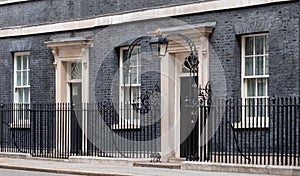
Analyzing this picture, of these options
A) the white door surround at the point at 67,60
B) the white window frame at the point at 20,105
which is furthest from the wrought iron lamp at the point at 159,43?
the white window frame at the point at 20,105

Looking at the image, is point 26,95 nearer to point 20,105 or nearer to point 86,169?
point 20,105

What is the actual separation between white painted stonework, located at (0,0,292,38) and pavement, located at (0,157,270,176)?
4261 mm

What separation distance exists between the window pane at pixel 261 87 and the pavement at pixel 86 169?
264 centimetres

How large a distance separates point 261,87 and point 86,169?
480 cm

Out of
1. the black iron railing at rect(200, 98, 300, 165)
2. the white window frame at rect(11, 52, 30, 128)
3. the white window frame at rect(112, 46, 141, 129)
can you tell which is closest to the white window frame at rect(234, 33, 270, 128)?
the black iron railing at rect(200, 98, 300, 165)

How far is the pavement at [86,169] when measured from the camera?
18.1 m

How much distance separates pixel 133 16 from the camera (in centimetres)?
2228

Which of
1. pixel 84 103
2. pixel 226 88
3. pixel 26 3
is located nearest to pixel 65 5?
pixel 26 3

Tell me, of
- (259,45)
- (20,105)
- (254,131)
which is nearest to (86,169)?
(254,131)

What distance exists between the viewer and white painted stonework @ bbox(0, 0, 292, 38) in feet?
64.7

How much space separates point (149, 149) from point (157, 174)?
3.39m

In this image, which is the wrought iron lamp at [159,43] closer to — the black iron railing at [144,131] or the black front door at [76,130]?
the black iron railing at [144,131]

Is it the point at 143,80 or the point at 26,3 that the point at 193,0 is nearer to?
the point at 143,80

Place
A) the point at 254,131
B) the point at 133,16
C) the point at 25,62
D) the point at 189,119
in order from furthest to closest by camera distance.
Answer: the point at 25,62 < the point at 133,16 < the point at 189,119 < the point at 254,131
